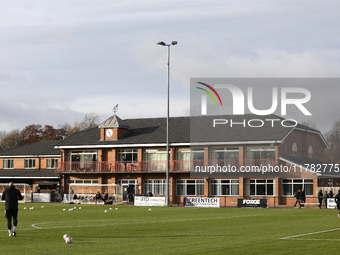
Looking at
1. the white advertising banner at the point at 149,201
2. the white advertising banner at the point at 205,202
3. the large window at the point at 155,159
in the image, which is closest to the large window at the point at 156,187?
the large window at the point at 155,159

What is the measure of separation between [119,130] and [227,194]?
15.4 meters

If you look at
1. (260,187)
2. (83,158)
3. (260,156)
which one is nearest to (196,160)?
(260,156)

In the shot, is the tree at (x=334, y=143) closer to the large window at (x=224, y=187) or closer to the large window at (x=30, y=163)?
the large window at (x=224, y=187)

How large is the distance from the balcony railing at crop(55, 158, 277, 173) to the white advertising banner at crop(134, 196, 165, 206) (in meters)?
8.01

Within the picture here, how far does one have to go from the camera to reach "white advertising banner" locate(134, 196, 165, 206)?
4638cm

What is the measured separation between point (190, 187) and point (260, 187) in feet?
25.0

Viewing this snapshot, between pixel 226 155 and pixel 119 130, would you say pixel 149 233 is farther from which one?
pixel 119 130

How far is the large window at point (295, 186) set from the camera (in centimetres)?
5009

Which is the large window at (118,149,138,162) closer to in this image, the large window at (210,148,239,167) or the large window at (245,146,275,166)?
the large window at (210,148,239,167)

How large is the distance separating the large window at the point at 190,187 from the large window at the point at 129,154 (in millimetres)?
6141

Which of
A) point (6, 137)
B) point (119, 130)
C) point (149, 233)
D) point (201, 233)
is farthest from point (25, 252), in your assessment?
point (6, 137)

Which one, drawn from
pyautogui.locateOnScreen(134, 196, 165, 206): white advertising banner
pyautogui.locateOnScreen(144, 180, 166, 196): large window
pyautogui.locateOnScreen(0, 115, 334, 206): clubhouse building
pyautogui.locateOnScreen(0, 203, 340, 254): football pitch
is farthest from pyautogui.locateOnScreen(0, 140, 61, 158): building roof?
pyautogui.locateOnScreen(0, 203, 340, 254): football pitch

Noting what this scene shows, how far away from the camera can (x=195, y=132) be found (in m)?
57.0

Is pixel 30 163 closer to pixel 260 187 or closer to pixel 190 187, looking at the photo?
pixel 190 187
